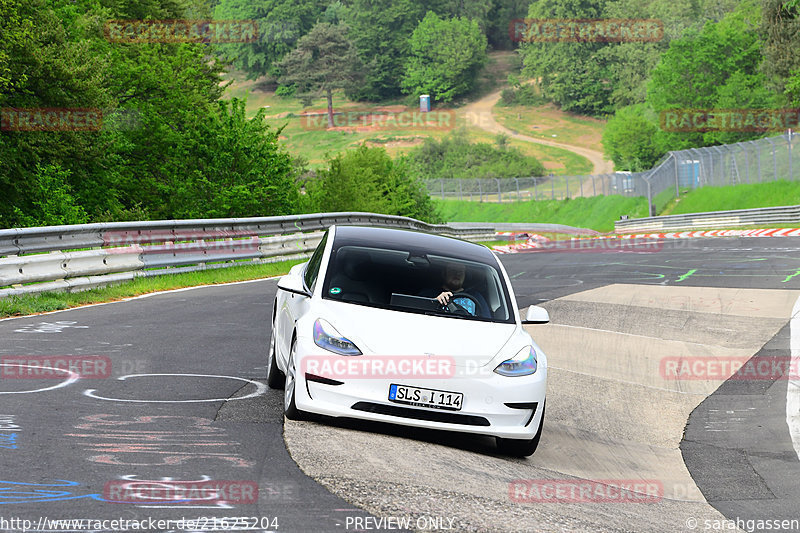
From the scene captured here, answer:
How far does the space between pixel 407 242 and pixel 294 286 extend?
109cm

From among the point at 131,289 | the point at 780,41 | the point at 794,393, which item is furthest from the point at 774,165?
the point at 794,393

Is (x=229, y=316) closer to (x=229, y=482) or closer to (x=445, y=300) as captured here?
(x=445, y=300)

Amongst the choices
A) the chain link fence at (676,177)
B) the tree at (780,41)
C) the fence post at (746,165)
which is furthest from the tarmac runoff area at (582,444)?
the tree at (780,41)

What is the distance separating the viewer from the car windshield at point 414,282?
8039 millimetres

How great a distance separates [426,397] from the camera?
715 centimetres

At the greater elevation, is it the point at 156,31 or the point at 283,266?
the point at 156,31

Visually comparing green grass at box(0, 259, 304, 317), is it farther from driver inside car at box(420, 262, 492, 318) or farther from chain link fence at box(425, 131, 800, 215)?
chain link fence at box(425, 131, 800, 215)

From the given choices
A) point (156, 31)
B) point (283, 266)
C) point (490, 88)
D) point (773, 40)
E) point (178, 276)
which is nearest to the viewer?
point (178, 276)

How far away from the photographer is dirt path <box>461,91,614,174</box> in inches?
5182

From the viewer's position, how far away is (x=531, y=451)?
7641 millimetres

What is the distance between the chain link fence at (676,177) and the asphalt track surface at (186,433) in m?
43.4

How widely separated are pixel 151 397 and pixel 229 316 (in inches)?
229

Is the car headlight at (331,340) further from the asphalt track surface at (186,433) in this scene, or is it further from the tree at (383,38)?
the tree at (383,38)

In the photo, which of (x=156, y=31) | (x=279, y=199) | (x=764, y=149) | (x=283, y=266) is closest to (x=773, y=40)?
(x=764, y=149)
